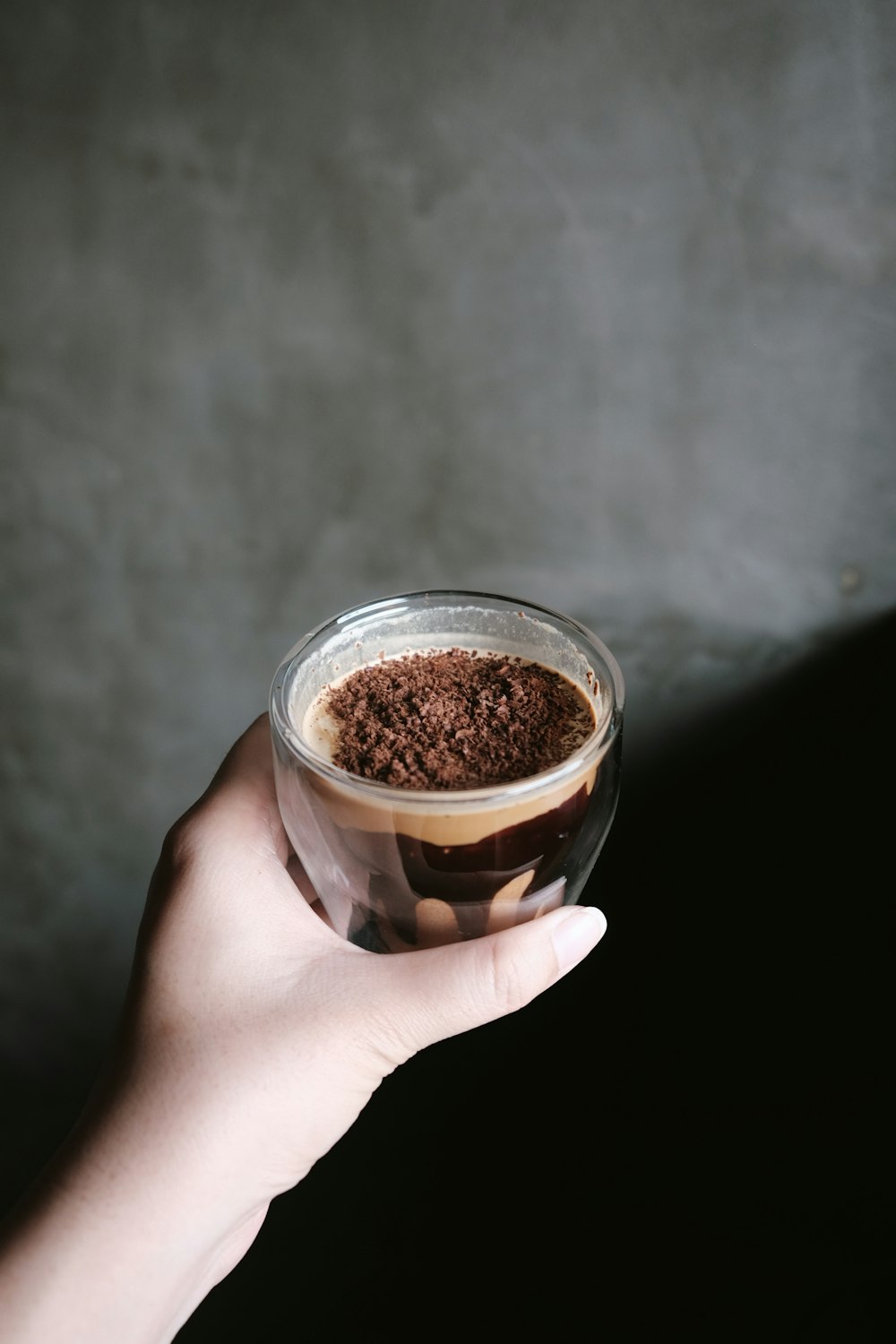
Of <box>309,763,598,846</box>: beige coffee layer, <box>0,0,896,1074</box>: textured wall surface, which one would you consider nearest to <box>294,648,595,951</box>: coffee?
<box>309,763,598,846</box>: beige coffee layer

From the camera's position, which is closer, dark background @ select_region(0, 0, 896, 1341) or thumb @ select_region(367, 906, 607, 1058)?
thumb @ select_region(367, 906, 607, 1058)

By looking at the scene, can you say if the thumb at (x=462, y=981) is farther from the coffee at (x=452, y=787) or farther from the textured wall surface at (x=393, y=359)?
the textured wall surface at (x=393, y=359)

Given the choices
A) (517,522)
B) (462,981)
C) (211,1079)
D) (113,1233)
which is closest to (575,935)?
(462,981)

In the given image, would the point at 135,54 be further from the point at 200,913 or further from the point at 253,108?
the point at 200,913

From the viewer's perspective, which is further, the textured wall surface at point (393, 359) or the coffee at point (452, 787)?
the textured wall surface at point (393, 359)

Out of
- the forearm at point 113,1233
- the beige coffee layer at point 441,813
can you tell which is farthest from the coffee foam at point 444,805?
the forearm at point 113,1233

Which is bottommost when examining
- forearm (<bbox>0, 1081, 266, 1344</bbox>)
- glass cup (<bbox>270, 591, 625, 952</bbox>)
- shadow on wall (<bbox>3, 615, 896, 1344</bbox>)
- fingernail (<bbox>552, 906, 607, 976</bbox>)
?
shadow on wall (<bbox>3, 615, 896, 1344</bbox>)

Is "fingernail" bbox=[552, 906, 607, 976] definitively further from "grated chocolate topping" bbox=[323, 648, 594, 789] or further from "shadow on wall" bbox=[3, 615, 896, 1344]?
"shadow on wall" bbox=[3, 615, 896, 1344]
